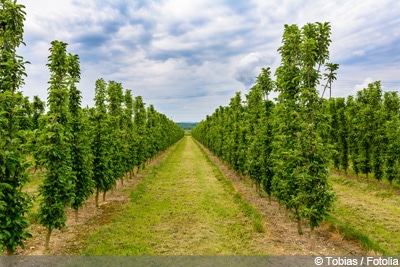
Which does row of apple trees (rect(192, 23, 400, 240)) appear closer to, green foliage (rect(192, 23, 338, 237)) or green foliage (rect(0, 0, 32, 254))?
green foliage (rect(192, 23, 338, 237))

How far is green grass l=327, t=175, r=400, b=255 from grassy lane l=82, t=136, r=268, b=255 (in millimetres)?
3850

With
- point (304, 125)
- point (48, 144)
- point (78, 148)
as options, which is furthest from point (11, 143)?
point (304, 125)

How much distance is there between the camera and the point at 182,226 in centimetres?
1205

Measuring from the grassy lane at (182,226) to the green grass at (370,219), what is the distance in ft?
12.6

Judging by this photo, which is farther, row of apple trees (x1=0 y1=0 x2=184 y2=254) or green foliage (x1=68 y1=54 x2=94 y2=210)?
green foliage (x1=68 y1=54 x2=94 y2=210)

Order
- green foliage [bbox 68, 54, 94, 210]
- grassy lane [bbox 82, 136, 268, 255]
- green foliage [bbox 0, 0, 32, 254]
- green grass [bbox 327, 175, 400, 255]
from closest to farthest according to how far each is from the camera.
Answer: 1. green foliage [bbox 0, 0, 32, 254]
2. grassy lane [bbox 82, 136, 268, 255]
3. green grass [bbox 327, 175, 400, 255]
4. green foliage [bbox 68, 54, 94, 210]

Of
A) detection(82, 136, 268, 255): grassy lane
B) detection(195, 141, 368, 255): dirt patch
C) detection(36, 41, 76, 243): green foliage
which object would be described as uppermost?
detection(36, 41, 76, 243): green foliage

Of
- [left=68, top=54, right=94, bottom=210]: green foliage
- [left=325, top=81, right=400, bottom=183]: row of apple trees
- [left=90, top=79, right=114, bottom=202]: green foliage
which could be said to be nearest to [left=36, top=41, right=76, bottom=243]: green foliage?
[left=68, top=54, right=94, bottom=210]: green foliage

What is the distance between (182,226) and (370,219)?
931cm

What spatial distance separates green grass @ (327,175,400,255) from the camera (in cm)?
998

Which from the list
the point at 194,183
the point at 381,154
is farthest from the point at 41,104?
the point at 381,154

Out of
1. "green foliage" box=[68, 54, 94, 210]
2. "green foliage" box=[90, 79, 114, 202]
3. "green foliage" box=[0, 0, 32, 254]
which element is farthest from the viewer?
"green foliage" box=[90, 79, 114, 202]

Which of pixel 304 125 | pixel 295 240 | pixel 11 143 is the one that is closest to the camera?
pixel 11 143

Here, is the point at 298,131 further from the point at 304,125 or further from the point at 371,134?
the point at 371,134
